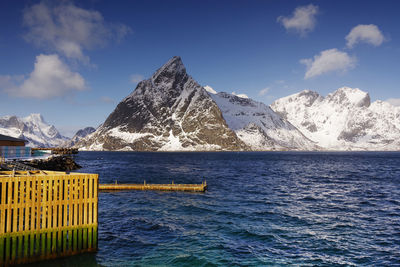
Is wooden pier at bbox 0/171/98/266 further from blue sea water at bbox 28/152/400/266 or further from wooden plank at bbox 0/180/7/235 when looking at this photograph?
blue sea water at bbox 28/152/400/266

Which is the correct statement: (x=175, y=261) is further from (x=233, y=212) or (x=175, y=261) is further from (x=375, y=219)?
(x=375, y=219)

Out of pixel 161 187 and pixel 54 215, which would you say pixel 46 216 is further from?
pixel 161 187

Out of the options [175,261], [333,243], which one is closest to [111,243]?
[175,261]

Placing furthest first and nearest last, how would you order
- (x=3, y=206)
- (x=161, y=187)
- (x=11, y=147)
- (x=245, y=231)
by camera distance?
(x=11, y=147) < (x=161, y=187) < (x=245, y=231) < (x=3, y=206)

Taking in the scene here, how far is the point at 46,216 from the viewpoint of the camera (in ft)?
51.8

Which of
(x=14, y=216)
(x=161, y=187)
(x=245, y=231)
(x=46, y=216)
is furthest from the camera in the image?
(x=161, y=187)

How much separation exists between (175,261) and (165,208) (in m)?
16.7

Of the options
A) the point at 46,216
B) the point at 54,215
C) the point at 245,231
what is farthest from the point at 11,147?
the point at 245,231

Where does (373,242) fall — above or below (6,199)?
below

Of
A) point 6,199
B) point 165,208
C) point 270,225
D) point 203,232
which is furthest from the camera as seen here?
point 165,208

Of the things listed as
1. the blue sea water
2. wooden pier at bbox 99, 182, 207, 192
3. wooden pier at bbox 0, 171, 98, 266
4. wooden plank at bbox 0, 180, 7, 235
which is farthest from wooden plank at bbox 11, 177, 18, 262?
wooden pier at bbox 99, 182, 207, 192

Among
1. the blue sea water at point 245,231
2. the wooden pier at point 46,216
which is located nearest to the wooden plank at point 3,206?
the wooden pier at point 46,216

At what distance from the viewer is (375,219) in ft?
102

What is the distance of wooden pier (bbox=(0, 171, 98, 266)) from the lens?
1482cm
